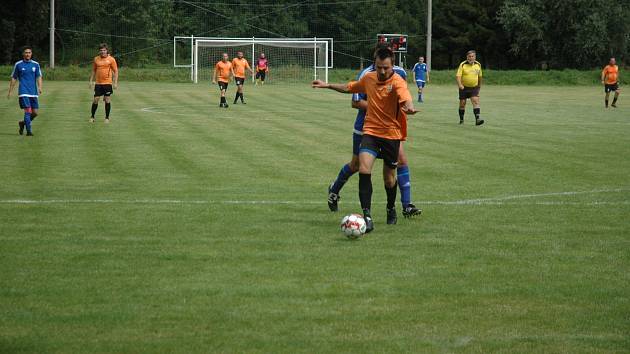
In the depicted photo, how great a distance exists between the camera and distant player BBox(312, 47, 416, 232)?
10.8 meters

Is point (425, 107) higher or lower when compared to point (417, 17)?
lower

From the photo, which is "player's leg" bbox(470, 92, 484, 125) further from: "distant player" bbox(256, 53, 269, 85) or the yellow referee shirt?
"distant player" bbox(256, 53, 269, 85)

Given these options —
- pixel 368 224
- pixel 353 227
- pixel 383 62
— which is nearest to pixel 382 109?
pixel 383 62

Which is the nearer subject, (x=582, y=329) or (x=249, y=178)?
(x=582, y=329)

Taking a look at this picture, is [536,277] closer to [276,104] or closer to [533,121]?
[533,121]

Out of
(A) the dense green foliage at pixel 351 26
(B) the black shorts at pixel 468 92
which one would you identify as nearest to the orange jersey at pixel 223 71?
(B) the black shorts at pixel 468 92

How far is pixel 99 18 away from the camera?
7612 centimetres

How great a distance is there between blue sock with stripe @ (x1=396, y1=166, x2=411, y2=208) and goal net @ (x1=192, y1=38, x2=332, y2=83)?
50.4 meters

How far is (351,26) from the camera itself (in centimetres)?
8600

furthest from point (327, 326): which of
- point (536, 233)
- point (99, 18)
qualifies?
point (99, 18)

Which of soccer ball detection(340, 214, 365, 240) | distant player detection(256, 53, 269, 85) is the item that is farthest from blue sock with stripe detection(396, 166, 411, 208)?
distant player detection(256, 53, 269, 85)

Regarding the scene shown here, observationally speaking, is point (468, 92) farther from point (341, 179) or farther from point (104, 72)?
point (341, 179)

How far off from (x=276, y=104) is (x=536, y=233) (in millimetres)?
27420

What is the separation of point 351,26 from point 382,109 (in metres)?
76.1
